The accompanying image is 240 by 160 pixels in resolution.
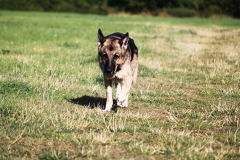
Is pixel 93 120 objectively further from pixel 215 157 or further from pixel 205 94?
pixel 205 94

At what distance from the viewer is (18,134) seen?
15.6 feet

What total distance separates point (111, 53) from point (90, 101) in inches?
55.0

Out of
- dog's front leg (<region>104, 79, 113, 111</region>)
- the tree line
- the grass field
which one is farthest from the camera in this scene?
the tree line

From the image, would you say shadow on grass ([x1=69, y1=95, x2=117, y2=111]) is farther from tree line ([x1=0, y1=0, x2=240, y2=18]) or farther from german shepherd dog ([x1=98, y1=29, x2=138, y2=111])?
tree line ([x1=0, y1=0, x2=240, y2=18])

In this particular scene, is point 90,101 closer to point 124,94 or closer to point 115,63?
point 124,94

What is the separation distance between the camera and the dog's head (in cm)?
657

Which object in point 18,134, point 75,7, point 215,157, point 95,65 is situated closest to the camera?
point 215,157

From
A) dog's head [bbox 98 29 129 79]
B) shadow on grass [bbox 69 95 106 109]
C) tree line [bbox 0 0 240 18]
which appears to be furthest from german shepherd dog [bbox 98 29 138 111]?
tree line [bbox 0 0 240 18]

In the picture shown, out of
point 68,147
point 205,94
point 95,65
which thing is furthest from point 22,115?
point 95,65

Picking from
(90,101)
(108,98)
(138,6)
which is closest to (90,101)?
(90,101)

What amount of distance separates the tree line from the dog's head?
65.4 meters

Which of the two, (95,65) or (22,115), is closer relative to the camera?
(22,115)

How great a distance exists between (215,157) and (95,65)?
7887mm

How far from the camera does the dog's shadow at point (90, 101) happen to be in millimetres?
7059
